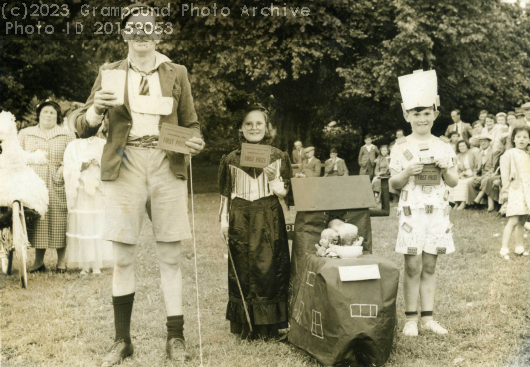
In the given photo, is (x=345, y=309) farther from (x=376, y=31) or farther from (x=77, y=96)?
(x=77, y=96)

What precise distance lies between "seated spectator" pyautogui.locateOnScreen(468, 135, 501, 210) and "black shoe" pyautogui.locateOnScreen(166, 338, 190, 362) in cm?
935

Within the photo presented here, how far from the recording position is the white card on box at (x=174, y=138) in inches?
137

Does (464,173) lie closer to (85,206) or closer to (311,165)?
(311,165)

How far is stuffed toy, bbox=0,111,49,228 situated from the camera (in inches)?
246

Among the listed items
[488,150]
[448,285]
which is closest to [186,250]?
[448,285]

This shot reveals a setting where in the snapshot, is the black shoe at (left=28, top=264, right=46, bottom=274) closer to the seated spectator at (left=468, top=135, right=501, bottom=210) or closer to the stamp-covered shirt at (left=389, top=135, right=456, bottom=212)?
the stamp-covered shirt at (left=389, top=135, right=456, bottom=212)

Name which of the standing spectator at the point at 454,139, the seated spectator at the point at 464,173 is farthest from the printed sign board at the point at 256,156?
the standing spectator at the point at 454,139

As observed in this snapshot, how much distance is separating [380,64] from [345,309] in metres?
15.3

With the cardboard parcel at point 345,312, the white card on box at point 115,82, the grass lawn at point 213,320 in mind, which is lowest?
the grass lawn at point 213,320

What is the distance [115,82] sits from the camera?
129 inches

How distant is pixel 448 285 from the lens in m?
5.64

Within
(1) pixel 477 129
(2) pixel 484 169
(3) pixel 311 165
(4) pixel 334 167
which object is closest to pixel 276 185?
(2) pixel 484 169

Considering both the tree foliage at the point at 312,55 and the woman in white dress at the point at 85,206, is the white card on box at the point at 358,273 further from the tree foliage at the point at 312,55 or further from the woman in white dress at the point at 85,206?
→ the tree foliage at the point at 312,55

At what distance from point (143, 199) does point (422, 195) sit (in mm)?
2127
